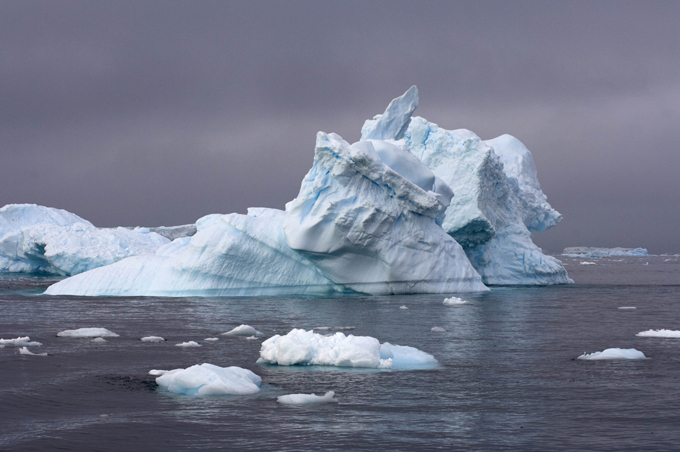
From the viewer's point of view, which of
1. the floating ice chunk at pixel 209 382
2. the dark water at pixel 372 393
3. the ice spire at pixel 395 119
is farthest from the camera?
the ice spire at pixel 395 119

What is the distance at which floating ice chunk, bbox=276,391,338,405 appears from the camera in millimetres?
10677

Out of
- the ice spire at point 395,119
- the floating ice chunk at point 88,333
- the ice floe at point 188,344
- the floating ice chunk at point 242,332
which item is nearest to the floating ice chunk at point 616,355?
the floating ice chunk at point 242,332

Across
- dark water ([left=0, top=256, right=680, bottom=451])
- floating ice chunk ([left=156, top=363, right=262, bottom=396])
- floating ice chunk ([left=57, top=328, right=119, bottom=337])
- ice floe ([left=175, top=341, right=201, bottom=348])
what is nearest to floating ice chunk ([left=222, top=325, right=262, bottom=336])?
dark water ([left=0, top=256, right=680, bottom=451])

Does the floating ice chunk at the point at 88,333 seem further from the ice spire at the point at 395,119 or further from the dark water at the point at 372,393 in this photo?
the ice spire at the point at 395,119

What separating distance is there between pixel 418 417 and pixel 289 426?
177 centimetres

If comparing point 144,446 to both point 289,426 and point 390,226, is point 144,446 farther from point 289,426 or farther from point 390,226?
point 390,226

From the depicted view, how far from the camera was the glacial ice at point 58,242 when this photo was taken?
150 ft

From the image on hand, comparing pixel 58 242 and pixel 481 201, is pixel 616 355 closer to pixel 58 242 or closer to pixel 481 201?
pixel 481 201

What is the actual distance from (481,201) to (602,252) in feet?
441

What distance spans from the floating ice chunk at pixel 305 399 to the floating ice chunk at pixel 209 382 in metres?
0.91

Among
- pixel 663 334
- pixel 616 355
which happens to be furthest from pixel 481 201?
pixel 616 355

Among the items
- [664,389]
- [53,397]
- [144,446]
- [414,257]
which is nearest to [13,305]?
[414,257]

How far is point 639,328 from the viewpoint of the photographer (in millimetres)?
20500

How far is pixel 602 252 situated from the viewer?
161000 mm
